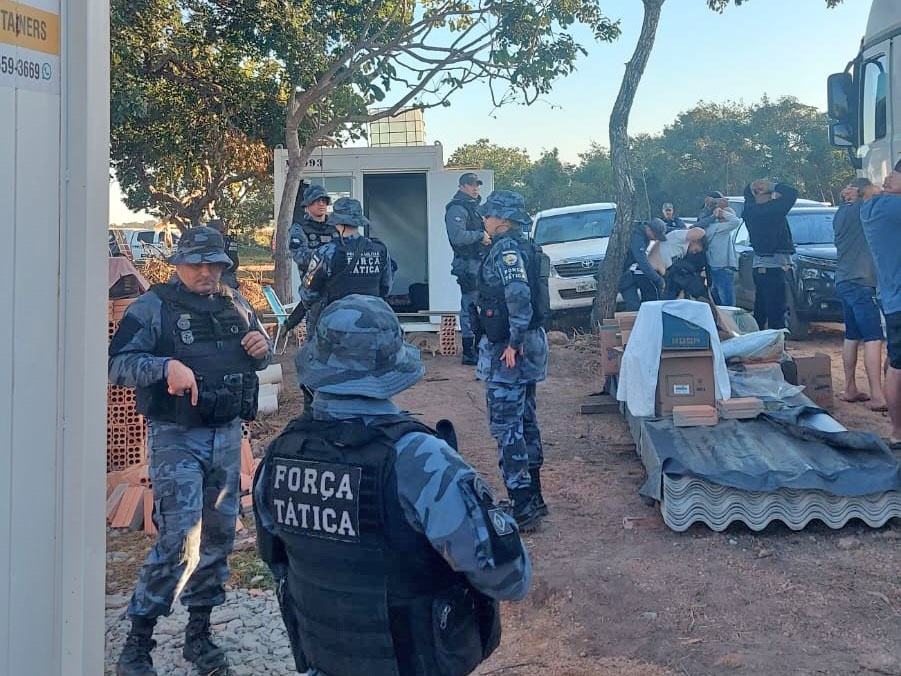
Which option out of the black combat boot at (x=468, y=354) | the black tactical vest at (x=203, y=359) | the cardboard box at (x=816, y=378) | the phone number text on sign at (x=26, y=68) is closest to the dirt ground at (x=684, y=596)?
the black tactical vest at (x=203, y=359)

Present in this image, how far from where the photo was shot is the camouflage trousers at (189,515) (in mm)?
3725

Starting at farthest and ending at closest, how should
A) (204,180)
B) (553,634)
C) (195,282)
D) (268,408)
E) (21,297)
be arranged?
(204,180), (268,408), (553,634), (195,282), (21,297)

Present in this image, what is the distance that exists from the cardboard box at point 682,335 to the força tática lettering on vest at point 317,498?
14.3ft

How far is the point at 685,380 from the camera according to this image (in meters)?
6.22

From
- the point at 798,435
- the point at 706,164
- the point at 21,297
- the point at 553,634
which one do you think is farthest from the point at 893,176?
the point at 706,164

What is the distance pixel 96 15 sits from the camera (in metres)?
1.56

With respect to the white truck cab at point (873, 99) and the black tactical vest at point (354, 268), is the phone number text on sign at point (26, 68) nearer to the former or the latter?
the black tactical vest at point (354, 268)

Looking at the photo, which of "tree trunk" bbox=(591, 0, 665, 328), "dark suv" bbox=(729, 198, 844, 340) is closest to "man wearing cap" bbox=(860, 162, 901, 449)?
"dark suv" bbox=(729, 198, 844, 340)

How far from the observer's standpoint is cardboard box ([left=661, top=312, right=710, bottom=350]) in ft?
20.4

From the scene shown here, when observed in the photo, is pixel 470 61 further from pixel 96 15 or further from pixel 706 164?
pixel 706 164

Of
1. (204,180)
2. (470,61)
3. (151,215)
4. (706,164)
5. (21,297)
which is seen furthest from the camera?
(706,164)

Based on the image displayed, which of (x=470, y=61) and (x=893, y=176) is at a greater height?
(x=470, y=61)

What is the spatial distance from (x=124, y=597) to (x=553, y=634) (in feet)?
7.44

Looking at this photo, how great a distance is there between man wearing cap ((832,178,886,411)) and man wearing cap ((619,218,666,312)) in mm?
3387
